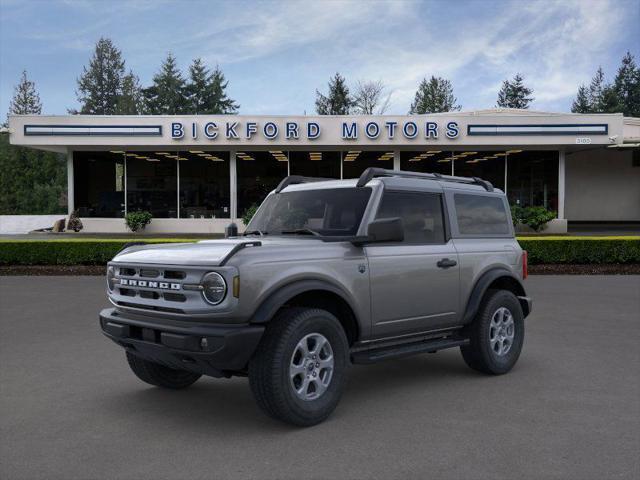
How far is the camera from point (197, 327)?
14.2ft

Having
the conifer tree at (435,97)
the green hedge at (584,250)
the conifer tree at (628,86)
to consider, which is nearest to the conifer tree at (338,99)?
the conifer tree at (435,97)

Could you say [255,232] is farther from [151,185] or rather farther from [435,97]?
[435,97]

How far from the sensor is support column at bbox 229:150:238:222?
28094 mm

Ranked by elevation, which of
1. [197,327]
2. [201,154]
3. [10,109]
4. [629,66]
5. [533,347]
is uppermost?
[629,66]

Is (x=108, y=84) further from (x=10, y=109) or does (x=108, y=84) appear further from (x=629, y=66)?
(x=629, y=66)

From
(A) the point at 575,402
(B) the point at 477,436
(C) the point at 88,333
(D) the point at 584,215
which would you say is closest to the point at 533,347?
(A) the point at 575,402

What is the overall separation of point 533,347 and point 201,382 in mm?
3998

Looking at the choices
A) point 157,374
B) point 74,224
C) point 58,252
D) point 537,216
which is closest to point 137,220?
point 74,224

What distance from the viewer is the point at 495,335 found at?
6.20 metres

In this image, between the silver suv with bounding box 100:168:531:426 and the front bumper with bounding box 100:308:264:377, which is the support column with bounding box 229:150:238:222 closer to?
the silver suv with bounding box 100:168:531:426

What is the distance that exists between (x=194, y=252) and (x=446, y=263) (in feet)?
7.92

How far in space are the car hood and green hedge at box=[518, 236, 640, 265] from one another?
485 inches

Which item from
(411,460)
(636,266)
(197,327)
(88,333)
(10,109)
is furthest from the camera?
(10,109)

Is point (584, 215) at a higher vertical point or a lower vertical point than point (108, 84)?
lower
